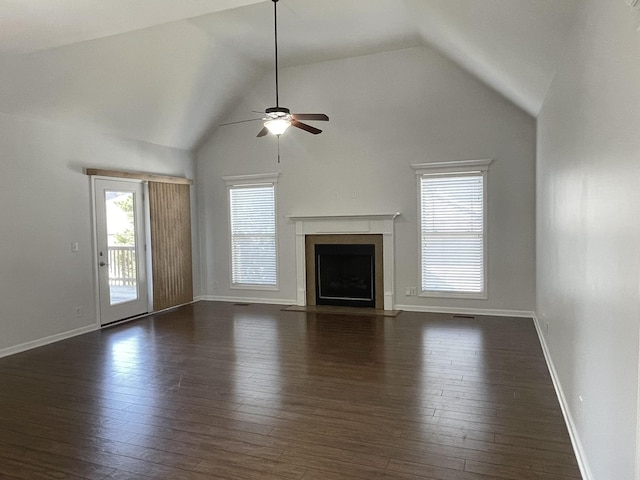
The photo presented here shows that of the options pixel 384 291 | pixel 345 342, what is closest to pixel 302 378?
pixel 345 342

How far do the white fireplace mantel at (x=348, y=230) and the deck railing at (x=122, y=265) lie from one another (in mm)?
2538

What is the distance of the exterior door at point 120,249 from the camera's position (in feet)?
20.4

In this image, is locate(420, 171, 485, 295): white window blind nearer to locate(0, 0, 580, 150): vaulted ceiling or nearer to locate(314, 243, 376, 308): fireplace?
locate(314, 243, 376, 308): fireplace

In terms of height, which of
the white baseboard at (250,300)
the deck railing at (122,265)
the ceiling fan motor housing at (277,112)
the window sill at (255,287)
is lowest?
the white baseboard at (250,300)

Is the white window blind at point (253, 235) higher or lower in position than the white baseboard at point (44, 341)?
higher

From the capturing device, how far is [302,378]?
13.5ft

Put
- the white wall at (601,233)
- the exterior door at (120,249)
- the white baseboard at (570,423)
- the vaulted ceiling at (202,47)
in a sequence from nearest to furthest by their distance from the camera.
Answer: the white wall at (601,233)
the white baseboard at (570,423)
the vaulted ceiling at (202,47)
the exterior door at (120,249)

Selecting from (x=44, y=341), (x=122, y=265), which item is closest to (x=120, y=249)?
(x=122, y=265)

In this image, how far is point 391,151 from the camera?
6.84m

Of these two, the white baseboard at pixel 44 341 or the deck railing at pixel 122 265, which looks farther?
the deck railing at pixel 122 265

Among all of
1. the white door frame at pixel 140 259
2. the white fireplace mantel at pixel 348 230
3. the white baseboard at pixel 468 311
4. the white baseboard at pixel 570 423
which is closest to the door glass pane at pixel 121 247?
the white door frame at pixel 140 259

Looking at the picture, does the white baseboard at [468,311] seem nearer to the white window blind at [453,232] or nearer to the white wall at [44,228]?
the white window blind at [453,232]

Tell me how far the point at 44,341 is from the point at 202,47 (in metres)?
4.24

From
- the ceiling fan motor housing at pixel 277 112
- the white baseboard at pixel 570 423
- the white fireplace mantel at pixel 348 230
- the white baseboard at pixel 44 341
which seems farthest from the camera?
the white fireplace mantel at pixel 348 230
